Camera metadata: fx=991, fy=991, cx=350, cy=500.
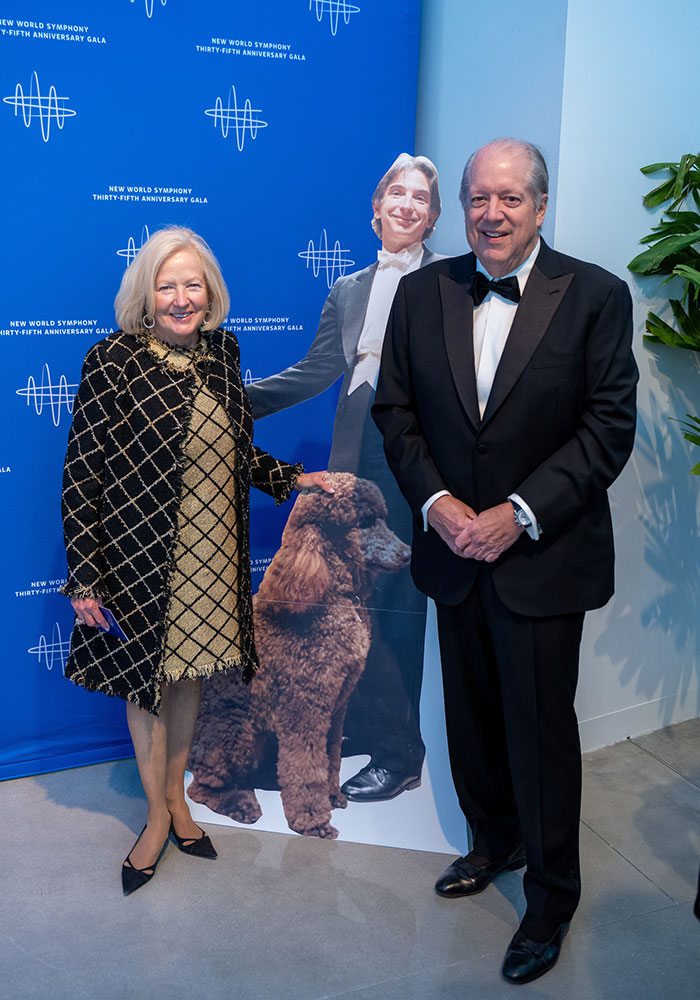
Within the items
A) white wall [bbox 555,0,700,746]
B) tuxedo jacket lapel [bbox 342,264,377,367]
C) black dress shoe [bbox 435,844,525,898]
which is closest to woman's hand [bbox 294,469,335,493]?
tuxedo jacket lapel [bbox 342,264,377,367]

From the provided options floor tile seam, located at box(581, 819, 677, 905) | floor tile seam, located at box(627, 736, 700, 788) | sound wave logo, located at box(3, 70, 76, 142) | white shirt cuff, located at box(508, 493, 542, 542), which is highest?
sound wave logo, located at box(3, 70, 76, 142)

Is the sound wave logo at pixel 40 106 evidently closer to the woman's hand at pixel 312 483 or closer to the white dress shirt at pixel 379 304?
the white dress shirt at pixel 379 304

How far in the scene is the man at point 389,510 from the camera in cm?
297

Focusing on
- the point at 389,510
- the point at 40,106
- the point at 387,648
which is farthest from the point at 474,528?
the point at 40,106

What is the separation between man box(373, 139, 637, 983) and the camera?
226cm

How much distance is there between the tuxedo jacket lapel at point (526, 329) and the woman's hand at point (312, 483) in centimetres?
75

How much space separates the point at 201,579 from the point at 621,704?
1730mm

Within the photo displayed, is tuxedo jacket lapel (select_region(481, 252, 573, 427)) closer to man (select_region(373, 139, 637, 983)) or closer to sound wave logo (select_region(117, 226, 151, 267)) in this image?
man (select_region(373, 139, 637, 983))

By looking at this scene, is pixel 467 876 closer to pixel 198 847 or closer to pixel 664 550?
pixel 198 847

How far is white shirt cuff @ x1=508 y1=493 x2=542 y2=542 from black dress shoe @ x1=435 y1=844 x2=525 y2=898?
3.43 ft

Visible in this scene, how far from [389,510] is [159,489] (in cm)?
76

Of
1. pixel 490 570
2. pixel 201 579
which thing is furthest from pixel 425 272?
pixel 201 579

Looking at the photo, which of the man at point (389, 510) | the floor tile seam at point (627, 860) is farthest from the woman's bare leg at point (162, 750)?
the floor tile seam at point (627, 860)

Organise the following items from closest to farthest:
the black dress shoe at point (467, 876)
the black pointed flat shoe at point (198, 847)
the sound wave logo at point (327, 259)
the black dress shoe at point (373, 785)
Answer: the black dress shoe at point (467, 876) < the black pointed flat shoe at point (198, 847) < the black dress shoe at point (373, 785) < the sound wave logo at point (327, 259)
